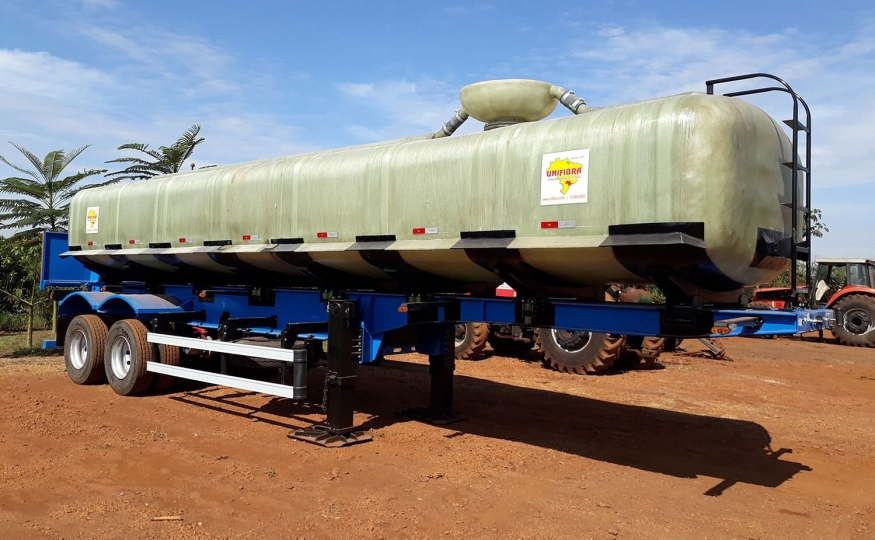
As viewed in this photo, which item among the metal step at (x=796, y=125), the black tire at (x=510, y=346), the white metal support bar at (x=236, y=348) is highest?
the metal step at (x=796, y=125)

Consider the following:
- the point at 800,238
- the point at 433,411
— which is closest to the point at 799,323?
the point at 800,238

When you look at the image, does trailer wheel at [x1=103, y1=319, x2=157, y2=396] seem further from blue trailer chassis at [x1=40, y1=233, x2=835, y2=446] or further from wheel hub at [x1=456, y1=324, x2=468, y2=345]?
wheel hub at [x1=456, y1=324, x2=468, y2=345]

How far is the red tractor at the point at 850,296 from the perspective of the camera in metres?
20.6

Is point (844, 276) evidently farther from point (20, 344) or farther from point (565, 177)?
point (20, 344)

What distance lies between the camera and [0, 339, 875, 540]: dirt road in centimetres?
542

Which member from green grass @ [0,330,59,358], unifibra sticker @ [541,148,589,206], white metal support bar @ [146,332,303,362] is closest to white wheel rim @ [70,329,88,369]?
white metal support bar @ [146,332,303,362]

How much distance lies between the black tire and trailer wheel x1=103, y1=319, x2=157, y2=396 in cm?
840

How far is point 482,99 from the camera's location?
764 centimetres

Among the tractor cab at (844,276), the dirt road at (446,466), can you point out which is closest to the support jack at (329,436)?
the dirt road at (446,466)

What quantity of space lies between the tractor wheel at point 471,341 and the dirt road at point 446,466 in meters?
3.89

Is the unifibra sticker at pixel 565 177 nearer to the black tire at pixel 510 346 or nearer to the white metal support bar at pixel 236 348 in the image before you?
the white metal support bar at pixel 236 348

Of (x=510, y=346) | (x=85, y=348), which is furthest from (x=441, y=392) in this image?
(x=510, y=346)

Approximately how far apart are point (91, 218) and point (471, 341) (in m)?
8.08

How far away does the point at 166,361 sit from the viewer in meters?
10.4
